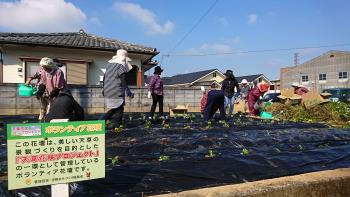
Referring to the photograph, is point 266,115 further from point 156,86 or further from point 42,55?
A: point 42,55

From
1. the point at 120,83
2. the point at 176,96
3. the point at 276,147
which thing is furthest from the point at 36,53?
the point at 276,147

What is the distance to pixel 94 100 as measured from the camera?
11672 mm

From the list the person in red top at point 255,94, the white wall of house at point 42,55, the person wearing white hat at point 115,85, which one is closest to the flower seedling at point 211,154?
the person wearing white hat at point 115,85

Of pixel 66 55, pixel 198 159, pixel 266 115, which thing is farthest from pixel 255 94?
pixel 66 55

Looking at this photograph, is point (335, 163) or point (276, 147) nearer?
point (335, 163)

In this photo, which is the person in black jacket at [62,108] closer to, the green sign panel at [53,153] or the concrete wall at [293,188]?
the green sign panel at [53,153]

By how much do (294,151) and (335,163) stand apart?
628 millimetres

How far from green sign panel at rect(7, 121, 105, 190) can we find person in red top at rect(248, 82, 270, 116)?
8.55 m

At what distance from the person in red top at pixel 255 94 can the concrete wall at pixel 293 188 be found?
7.26 m

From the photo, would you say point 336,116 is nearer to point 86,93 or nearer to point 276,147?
point 276,147

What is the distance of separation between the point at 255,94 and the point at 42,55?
8431 mm

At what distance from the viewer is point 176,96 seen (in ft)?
43.2

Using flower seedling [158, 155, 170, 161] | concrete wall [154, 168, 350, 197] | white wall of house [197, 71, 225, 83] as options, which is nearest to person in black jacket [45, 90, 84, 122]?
flower seedling [158, 155, 170, 161]

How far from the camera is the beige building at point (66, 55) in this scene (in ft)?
41.9
